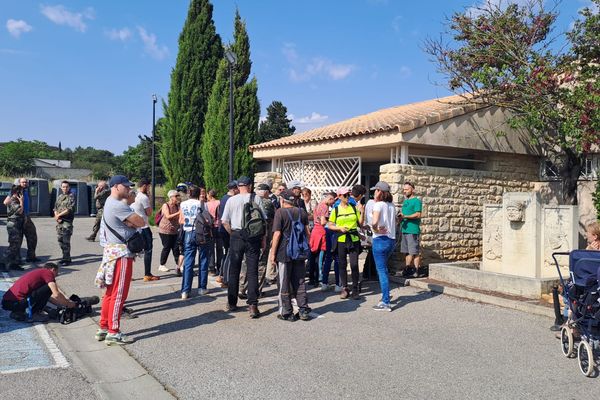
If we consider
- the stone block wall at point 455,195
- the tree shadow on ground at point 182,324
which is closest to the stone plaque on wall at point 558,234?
the stone block wall at point 455,195

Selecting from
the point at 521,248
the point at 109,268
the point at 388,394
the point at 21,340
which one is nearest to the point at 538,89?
the point at 521,248

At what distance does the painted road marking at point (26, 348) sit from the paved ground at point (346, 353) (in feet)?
0.61

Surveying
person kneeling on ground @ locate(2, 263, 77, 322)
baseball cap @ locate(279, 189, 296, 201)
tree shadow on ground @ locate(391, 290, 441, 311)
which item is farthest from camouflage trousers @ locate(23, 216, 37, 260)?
tree shadow on ground @ locate(391, 290, 441, 311)

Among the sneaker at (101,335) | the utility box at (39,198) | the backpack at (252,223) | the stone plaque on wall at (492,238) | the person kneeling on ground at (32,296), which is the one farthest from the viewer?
the utility box at (39,198)

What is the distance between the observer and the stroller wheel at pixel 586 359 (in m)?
4.52

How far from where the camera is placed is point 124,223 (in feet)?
18.1

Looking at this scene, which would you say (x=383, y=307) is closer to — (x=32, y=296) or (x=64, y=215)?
(x=32, y=296)

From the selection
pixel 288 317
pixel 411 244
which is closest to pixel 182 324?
pixel 288 317

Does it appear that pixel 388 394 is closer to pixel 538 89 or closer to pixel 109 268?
pixel 109 268

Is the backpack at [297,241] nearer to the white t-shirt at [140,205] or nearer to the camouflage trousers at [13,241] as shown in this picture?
the white t-shirt at [140,205]

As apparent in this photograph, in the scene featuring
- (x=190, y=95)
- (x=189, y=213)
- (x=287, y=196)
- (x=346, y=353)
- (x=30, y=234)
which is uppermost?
(x=190, y=95)

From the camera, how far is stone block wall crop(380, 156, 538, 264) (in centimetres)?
1047

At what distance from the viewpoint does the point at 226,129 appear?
19.4 m

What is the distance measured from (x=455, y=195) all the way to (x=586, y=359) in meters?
6.77
